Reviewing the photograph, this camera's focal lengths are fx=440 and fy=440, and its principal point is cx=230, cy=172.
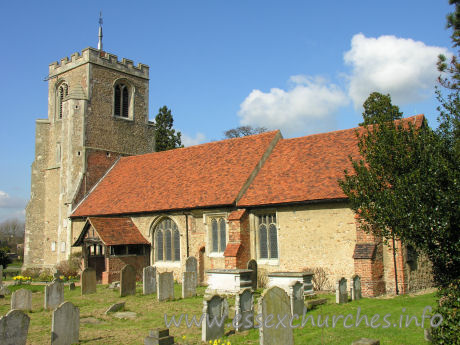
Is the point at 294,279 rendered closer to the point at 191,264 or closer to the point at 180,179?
the point at 191,264

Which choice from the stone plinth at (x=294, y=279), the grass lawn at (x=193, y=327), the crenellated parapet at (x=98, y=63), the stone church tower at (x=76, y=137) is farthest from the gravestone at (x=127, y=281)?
the crenellated parapet at (x=98, y=63)

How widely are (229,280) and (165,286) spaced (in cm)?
235

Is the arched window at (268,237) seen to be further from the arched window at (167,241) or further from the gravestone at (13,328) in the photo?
the gravestone at (13,328)

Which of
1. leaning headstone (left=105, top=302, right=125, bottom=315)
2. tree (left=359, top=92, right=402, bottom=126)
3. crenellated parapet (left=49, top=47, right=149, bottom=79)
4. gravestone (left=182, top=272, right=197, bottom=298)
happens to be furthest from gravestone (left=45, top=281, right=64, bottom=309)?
tree (left=359, top=92, right=402, bottom=126)

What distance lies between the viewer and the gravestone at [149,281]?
57.8ft

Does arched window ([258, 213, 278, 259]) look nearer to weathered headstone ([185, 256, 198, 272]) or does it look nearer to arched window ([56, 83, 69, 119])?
weathered headstone ([185, 256, 198, 272])

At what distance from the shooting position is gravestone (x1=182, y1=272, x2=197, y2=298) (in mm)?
16578

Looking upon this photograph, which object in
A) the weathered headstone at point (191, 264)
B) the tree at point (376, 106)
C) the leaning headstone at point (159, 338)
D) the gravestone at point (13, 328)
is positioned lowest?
the leaning headstone at point (159, 338)

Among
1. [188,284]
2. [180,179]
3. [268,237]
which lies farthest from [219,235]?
[180,179]

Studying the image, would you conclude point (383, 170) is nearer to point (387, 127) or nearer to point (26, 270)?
point (387, 127)

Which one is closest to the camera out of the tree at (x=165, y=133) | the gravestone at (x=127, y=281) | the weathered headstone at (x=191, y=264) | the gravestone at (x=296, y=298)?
the gravestone at (x=296, y=298)

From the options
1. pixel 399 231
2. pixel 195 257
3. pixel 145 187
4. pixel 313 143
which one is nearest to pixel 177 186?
pixel 145 187

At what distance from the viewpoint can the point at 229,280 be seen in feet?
52.4

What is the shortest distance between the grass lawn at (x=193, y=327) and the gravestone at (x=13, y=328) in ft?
5.08
